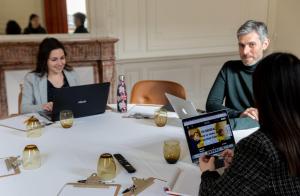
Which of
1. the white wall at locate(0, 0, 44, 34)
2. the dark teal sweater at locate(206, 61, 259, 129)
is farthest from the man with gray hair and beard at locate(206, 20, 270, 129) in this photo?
the white wall at locate(0, 0, 44, 34)

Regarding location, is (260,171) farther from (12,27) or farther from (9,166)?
(12,27)

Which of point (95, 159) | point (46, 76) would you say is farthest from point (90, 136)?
point (46, 76)

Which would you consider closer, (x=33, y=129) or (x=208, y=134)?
(x=208, y=134)

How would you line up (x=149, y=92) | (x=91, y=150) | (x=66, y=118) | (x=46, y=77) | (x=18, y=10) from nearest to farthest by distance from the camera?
(x=91, y=150), (x=66, y=118), (x=46, y=77), (x=149, y=92), (x=18, y=10)

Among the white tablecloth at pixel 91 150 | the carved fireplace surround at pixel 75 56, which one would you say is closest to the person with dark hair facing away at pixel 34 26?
the carved fireplace surround at pixel 75 56

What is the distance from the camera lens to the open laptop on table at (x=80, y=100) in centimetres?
196

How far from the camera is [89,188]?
1.29 meters

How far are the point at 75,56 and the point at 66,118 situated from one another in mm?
1727

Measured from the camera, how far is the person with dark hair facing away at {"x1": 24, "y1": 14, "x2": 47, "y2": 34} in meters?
3.40

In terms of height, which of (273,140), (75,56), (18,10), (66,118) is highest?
(18,10)

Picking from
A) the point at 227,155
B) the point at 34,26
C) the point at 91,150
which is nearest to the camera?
the point at 227,155

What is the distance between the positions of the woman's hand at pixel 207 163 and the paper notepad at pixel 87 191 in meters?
0.33

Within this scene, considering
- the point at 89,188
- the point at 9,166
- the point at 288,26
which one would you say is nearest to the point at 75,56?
the point at 9,166

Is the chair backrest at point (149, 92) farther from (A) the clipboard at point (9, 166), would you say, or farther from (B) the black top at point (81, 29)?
(A) the clipboard at point (9, 166)
